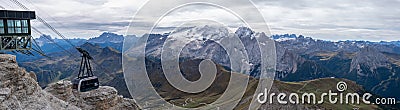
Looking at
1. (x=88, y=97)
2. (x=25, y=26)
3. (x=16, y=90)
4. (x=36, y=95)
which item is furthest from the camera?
(x=88, y=97)

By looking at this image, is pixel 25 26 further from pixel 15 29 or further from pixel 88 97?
pixel 88 97

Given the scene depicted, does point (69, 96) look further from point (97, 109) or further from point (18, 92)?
point (18, 92)

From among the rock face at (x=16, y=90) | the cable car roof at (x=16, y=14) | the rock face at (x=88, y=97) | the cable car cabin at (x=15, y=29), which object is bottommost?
the rock face at (x=88, y=97)

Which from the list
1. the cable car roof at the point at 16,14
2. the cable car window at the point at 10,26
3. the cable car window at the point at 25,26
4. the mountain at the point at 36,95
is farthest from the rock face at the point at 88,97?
the cable car roof at the point at 16,14

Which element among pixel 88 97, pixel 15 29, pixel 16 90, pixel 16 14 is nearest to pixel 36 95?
pixel 16 90

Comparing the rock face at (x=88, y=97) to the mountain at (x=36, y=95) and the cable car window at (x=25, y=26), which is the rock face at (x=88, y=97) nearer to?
the mountain at (x=36, y=95)

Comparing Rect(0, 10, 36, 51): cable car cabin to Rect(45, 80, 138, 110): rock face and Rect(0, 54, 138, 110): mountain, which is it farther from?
Rect(45, 80, 138, 110): rock face
